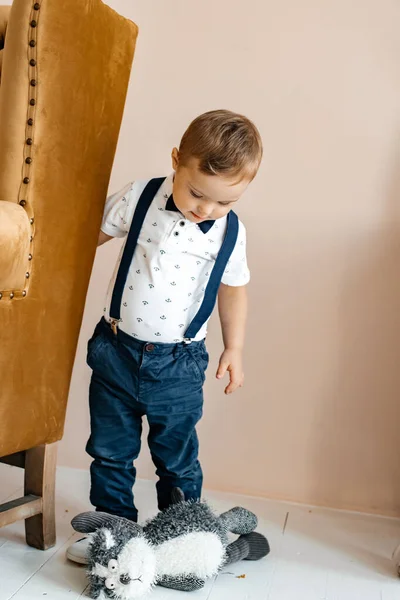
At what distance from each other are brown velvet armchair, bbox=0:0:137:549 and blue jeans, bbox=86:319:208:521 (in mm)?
77

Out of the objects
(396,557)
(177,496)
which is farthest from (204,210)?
(396,557)

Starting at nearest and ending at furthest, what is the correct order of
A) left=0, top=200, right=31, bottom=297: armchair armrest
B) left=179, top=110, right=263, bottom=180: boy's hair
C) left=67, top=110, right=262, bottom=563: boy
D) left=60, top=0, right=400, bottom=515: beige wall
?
left=0, top=200, right=31, bottom=297: armchair armrest, left=179, top=110, right=263, bottom=180: boy's hair, left=67, top=110, right=262, bottom=563: boy, left=60, top=0, right=400, bottom=515: beige wall

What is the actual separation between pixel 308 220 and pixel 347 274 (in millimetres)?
134

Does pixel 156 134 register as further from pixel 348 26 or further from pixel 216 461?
pixel 216 461

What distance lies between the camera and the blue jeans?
1.30 metres

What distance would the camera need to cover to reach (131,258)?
4.22 feet

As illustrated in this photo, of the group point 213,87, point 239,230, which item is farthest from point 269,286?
point 213,87

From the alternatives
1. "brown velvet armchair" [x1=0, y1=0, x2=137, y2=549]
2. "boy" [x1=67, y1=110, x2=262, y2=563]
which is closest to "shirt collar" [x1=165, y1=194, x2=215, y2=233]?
"boy" [x1=67, y1=110, x2=262, y2=563]

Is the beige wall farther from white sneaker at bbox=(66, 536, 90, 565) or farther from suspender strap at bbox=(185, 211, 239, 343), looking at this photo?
white sneaker at bbox=(66, 536, 90, 565)

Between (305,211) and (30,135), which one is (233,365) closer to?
(305,211)

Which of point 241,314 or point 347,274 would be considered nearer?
point 241,314

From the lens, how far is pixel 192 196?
1.21 metres

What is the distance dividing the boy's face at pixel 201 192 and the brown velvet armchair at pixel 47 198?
127mm

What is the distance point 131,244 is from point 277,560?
60 centimetres
